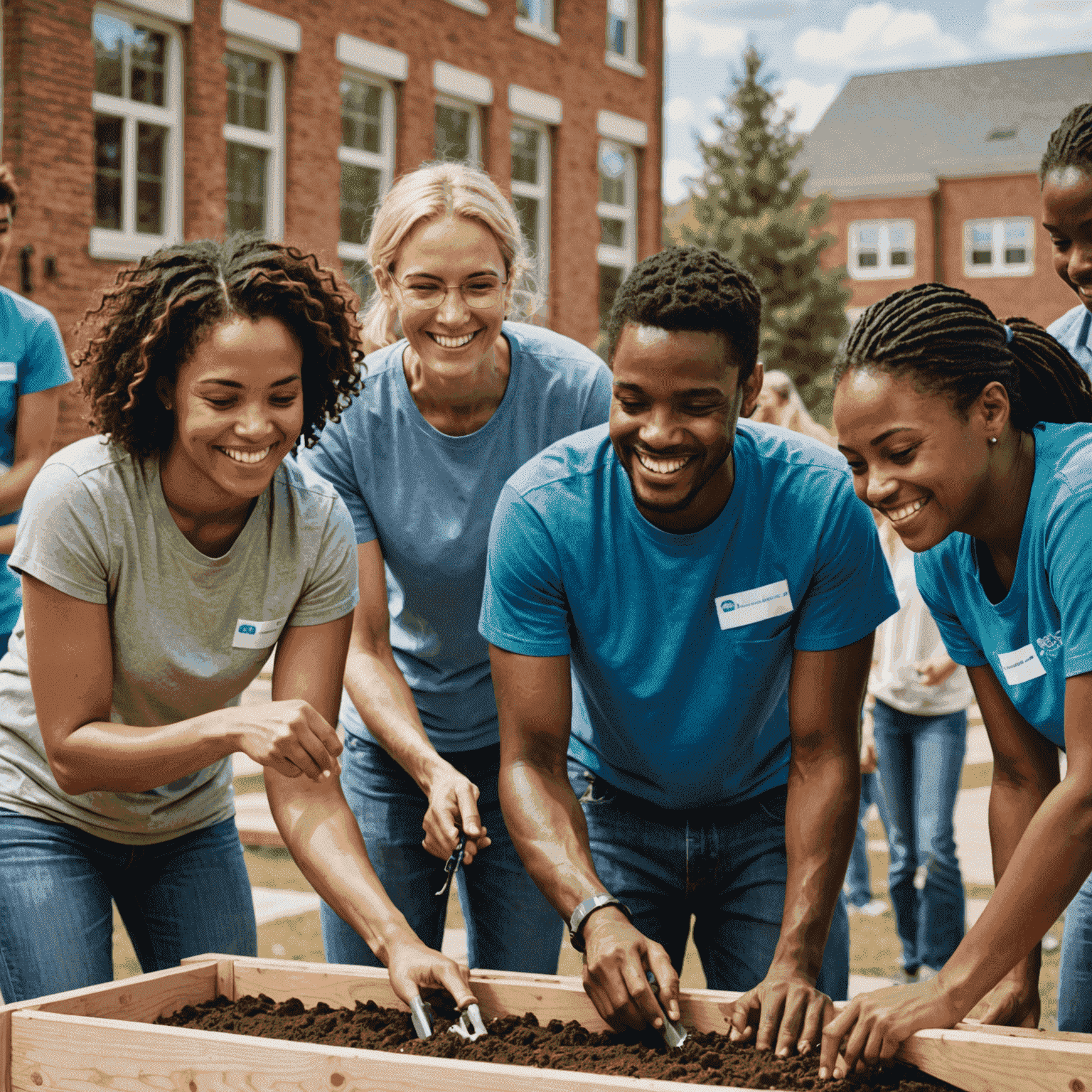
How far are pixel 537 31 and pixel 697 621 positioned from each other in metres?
13.3

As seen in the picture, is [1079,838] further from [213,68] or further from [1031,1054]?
[213,68]

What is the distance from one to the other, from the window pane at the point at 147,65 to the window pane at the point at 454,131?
3330mm

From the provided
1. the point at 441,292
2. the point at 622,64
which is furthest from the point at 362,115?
the point at 441,292

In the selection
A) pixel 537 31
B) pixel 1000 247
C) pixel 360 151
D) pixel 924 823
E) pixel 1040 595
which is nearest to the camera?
pixel 1040 595

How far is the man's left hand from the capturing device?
7.19 ft

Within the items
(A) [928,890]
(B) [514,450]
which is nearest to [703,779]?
(B) [514,450]

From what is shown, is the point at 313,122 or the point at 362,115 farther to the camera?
the point at 362,115

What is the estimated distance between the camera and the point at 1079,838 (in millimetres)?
2010

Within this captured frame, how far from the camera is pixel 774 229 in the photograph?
29094 mm

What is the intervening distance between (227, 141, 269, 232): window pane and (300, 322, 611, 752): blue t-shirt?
892cm

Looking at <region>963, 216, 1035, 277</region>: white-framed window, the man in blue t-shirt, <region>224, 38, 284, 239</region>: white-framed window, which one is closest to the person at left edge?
the man in blue t-shirt

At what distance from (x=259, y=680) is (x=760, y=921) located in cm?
883

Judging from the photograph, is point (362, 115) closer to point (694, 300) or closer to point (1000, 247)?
point (694, 300)

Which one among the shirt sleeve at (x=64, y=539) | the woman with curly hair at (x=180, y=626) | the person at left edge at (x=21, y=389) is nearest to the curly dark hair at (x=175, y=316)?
the woman with curly hair at (x=180, y=626)
